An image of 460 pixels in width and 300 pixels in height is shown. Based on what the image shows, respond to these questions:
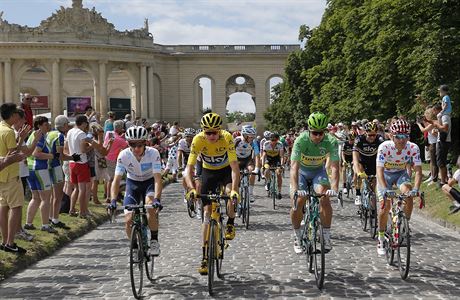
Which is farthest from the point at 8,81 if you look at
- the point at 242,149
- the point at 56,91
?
the point at 242,149

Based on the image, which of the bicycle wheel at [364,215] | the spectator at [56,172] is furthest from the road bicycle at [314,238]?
the spectator at [56,172]

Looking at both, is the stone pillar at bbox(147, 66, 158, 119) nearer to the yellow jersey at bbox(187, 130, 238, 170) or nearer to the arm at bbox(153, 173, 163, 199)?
the yellow jersey at bbox(187, 130, 238, 170)

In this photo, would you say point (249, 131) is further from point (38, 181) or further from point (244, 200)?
point (38, 181)

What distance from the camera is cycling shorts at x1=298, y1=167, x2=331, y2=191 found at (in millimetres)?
10992

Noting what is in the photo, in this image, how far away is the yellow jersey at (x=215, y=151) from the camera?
10883 millimetres

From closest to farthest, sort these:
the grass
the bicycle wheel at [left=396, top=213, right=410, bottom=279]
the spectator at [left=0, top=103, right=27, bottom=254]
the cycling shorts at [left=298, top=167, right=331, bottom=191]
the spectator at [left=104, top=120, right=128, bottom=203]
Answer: the bicycle wheel at [left=396, top=213, right=410, bottom=279] → the cycling shorts at [left=298, top=167, right=331, bottom=191] → the grass → the spectator at [left=0, top=103, right=27, bottom=254] → the spectator at [left=104, top=120, right=128, bottom=203]

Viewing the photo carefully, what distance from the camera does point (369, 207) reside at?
14523 millimetres

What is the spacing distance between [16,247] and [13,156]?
170cm

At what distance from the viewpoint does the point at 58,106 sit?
8506 centimetres

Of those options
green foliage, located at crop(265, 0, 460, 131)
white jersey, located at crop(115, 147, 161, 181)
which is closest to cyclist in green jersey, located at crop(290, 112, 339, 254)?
white jersey, located at crop(115, 147, 161, 181)

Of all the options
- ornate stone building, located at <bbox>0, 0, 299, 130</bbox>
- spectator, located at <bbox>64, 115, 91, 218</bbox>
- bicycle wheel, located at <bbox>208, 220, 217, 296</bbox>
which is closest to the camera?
bicycle wheel, located at <bbox>208, 220, 217, 296</bbox>

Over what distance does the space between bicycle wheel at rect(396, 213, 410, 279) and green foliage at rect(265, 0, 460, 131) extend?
60.1 feet

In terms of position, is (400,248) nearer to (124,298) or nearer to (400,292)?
(400,292)

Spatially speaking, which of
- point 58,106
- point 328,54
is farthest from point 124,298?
point 58,106
